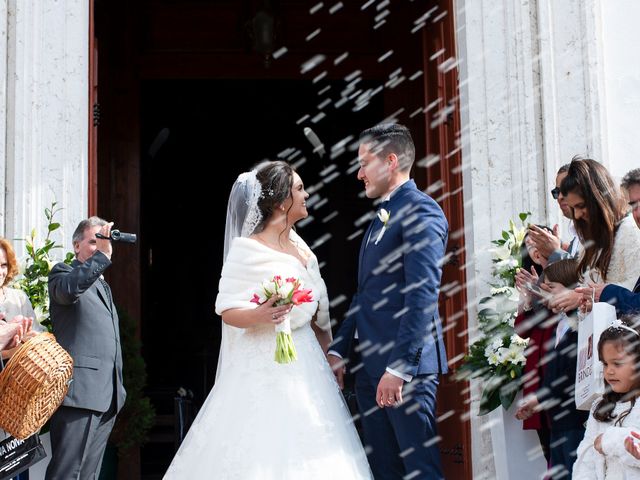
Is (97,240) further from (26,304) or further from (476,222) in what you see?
(476,222)

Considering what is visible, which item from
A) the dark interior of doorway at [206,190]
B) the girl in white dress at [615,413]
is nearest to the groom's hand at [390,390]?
the girl in white dress at [615,413]

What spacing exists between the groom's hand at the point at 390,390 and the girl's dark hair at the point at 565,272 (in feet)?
2.92

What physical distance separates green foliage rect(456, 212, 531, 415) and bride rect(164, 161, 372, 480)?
3.52 feet

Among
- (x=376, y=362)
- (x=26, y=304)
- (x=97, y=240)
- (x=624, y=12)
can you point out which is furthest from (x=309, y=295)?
(x=624, y=12)

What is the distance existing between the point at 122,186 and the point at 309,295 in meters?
5.15

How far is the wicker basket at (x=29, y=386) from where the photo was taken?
180 inches

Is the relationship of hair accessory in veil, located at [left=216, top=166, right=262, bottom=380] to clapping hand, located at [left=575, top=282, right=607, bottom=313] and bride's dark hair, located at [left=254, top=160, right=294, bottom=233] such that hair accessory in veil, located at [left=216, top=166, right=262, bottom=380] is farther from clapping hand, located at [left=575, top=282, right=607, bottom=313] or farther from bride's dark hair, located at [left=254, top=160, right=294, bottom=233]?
clapping hand, located at [left=575, top=282, right=607, bottom=313]

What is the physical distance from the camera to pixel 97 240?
585 centimetres

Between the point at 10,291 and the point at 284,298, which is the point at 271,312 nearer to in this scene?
the point at 284,298

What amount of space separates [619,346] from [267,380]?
5.58 ft

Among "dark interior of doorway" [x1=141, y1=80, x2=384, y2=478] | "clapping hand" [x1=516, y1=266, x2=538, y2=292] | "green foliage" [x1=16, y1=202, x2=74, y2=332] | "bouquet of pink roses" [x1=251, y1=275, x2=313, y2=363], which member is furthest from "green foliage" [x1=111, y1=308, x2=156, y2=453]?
"dark interior of doorway" [x1=141, y1=80, x2=384, y2=478]

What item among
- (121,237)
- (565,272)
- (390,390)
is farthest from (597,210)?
(121,237)

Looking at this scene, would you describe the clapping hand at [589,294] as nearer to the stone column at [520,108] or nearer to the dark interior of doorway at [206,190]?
the stone column at [520,108]

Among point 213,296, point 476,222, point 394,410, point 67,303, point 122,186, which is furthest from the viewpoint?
point 213,296
